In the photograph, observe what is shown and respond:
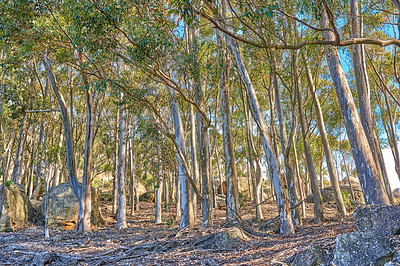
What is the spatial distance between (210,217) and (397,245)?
5620mm

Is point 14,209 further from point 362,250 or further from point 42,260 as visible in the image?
point 362,250

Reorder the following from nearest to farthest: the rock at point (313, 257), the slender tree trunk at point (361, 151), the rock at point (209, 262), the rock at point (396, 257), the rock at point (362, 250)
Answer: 1. the rock at point (396, 257)
2. the rock at point (362, 250)
3. the rock at point (313, 257)
4. the rock at point (209, 262)
5. the slender tree trunk at point (361, 151)

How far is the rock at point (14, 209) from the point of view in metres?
12.6

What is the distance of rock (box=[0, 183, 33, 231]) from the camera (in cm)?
1258

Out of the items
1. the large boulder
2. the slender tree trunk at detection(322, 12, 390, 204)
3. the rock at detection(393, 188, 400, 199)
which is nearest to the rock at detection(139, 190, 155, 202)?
the large boulder

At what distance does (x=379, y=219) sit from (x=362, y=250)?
0.77m

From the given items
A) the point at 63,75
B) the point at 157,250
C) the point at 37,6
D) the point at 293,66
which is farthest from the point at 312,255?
the point at 63,75

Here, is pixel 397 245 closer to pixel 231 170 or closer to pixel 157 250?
pixel 157 250

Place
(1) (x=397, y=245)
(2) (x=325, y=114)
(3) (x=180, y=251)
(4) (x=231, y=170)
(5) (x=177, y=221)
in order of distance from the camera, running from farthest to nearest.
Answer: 1. (2) (x=325, y=114)
2. (5) (x=177, y=221)
3. (4) (x=231, y=170)
4. (3) (x=180, y=251)
5. (1) (x=397, y=245)

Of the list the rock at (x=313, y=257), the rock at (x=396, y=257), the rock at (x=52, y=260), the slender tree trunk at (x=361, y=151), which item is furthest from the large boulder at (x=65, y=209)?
the rock at (x=396, y=257)

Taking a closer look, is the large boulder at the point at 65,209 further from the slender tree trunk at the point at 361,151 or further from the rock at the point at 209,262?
the slender tree trunk at the point at 361,151

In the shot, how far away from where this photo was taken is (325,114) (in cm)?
1772

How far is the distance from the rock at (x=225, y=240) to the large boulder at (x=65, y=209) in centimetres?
905

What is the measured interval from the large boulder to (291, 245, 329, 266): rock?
468 inches
